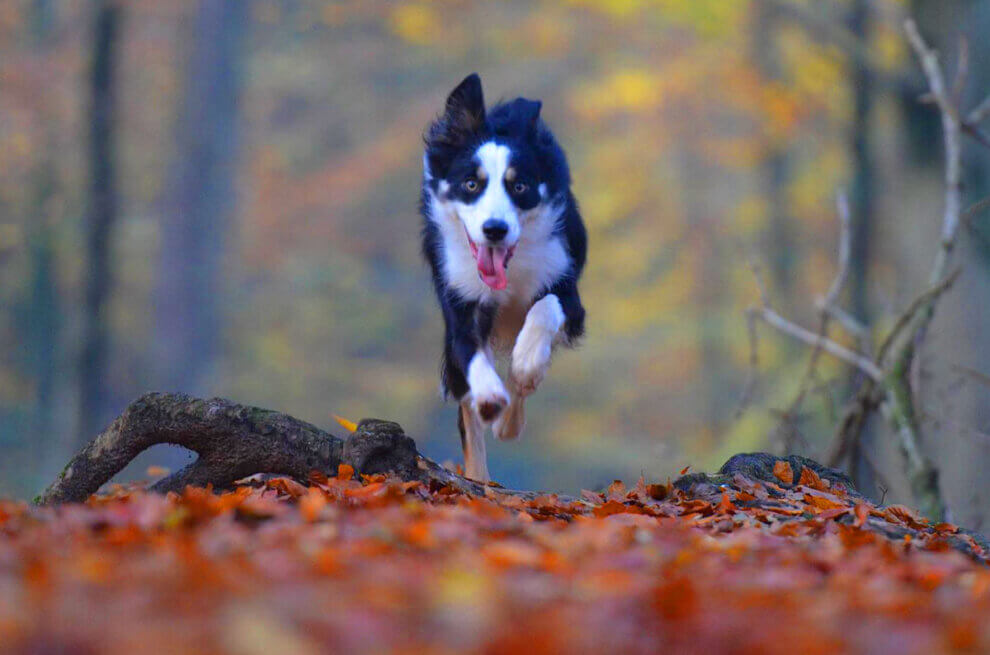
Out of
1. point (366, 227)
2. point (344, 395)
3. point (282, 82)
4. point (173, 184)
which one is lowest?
point (344, 395)

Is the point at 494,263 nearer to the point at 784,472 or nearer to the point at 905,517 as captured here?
the point at 784,472

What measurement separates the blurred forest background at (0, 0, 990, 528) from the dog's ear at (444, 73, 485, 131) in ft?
30.4

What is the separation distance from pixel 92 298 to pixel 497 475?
333 inches

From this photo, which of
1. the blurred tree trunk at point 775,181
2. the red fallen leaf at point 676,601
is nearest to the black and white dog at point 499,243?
the red fallen leaf at point 676,601

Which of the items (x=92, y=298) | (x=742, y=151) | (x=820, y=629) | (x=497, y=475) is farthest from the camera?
(x=742, y=151)

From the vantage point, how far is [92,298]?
1468 centimetres

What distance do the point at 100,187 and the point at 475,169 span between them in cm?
1015

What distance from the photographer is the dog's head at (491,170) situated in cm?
545

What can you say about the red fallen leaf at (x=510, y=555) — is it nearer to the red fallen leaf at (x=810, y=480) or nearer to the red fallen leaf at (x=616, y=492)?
the red fallen leaf at (x=616, y=492)

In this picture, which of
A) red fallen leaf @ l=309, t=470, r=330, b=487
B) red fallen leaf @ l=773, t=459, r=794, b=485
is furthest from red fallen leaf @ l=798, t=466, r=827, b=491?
red fallen leaf @ l=309, t=470, r=330, b=487

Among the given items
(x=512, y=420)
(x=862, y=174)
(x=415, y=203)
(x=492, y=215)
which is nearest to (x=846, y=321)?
(x=512, y=420)

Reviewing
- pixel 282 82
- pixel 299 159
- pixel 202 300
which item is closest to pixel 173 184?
pixel 202 300

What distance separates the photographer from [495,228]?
5.36 meters

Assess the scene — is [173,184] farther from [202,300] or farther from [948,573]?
[948,573]
